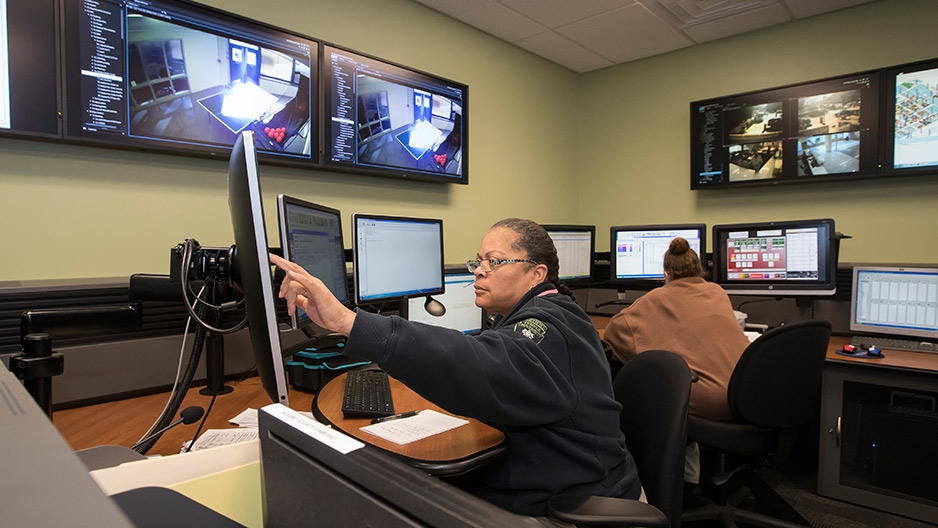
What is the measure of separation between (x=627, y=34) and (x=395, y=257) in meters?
2.38

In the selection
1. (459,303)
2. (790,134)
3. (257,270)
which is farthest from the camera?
(790,134)

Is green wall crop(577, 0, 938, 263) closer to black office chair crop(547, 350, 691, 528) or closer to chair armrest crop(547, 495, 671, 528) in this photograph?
black office chair crop(547, 350, 691, 528)

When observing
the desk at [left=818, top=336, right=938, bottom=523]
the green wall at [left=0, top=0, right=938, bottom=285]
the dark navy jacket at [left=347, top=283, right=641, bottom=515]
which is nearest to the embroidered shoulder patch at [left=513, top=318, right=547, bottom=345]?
the dark navy jacket at [left=347, top=283, right=641, bottom=515]

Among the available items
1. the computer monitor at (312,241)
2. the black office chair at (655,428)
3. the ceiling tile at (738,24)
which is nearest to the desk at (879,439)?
the black office chair at (655,428)

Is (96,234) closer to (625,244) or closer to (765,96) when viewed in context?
(625,244)

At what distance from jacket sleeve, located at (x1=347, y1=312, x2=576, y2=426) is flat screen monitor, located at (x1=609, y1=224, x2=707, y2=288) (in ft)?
7.31

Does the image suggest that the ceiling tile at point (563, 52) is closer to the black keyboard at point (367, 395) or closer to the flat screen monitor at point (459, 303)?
the flat screen monitor at point (459, 303)

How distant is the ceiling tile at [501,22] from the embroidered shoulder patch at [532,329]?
2400 millimetres

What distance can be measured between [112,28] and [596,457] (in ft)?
6.51

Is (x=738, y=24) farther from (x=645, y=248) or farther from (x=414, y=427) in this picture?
(x=414, y=427)

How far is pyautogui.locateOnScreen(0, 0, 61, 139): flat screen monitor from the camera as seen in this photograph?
5.11ft

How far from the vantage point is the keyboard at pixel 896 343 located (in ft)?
7.71

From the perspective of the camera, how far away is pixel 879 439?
239 cm

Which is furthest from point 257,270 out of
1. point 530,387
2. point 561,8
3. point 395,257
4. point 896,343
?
point 896,343
